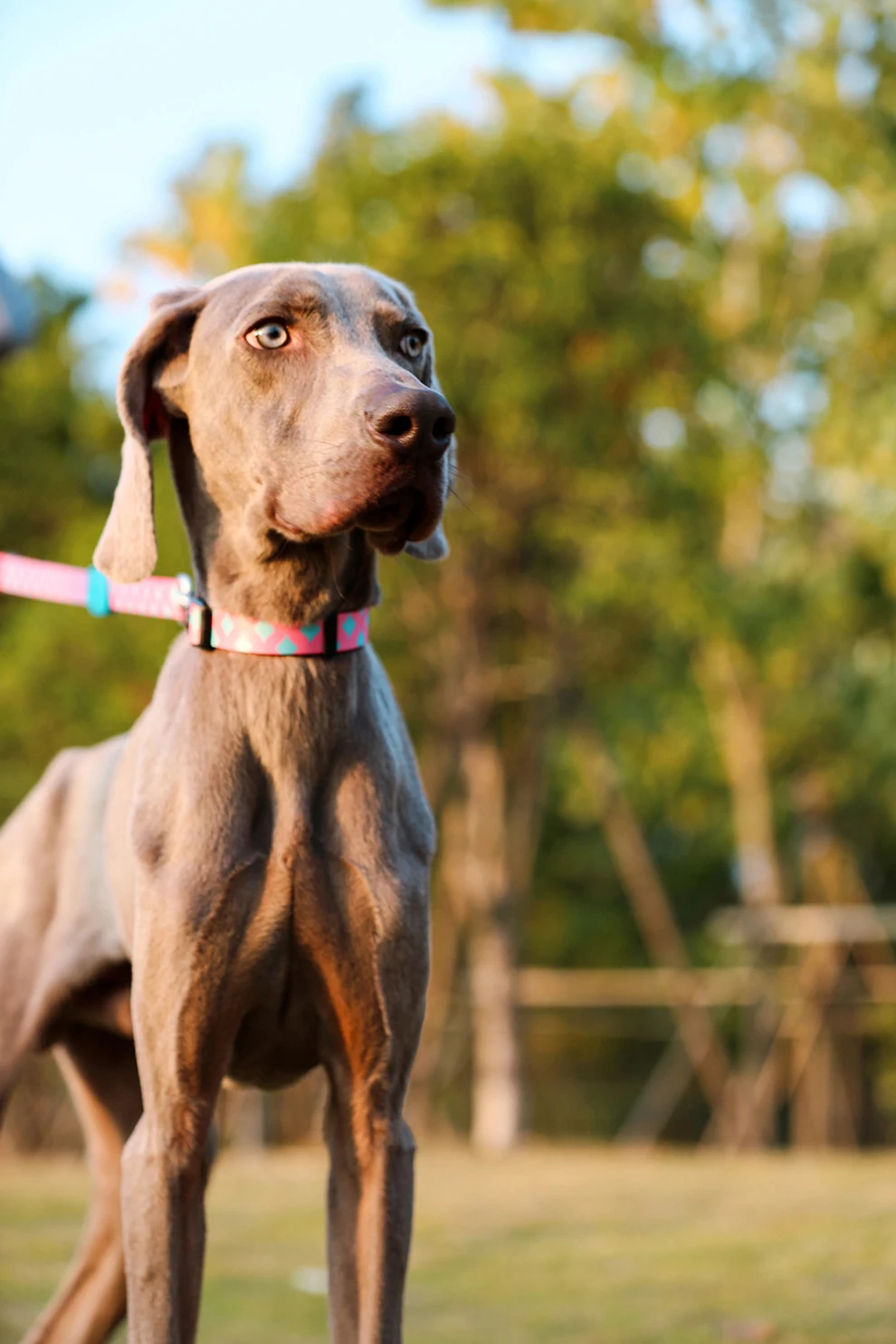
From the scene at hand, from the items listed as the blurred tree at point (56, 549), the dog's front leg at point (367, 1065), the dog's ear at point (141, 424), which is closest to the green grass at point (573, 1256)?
the dog's front leg at point (367, 1065)

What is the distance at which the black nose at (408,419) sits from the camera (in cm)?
283

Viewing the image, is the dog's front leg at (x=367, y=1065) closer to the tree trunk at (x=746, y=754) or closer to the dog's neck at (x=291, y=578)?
the dog's neck at (x=291, y=578)

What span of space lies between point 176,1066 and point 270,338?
1.33 meters

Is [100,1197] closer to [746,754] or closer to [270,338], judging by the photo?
[270,338]

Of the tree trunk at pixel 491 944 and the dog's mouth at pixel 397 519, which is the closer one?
the dog's mouth at pixel 397 519

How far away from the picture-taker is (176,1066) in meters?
3.16

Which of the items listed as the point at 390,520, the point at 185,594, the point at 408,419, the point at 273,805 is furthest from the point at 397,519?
the point at 185,594

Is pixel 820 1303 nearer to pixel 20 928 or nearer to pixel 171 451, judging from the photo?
pixel 20 928

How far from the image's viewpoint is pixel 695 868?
28781 mm

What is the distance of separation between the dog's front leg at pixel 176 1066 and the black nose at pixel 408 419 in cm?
84

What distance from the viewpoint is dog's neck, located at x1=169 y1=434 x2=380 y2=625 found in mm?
3266

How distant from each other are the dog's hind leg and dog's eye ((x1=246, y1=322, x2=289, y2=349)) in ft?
6.35

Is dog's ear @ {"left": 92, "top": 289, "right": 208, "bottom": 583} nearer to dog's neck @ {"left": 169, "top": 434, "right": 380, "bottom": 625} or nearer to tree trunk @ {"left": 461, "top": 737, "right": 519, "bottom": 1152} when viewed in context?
dog's neck @ {"left": 169, "top": 434, "right": 380, "bottom": 625}

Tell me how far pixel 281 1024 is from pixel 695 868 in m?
26.0
